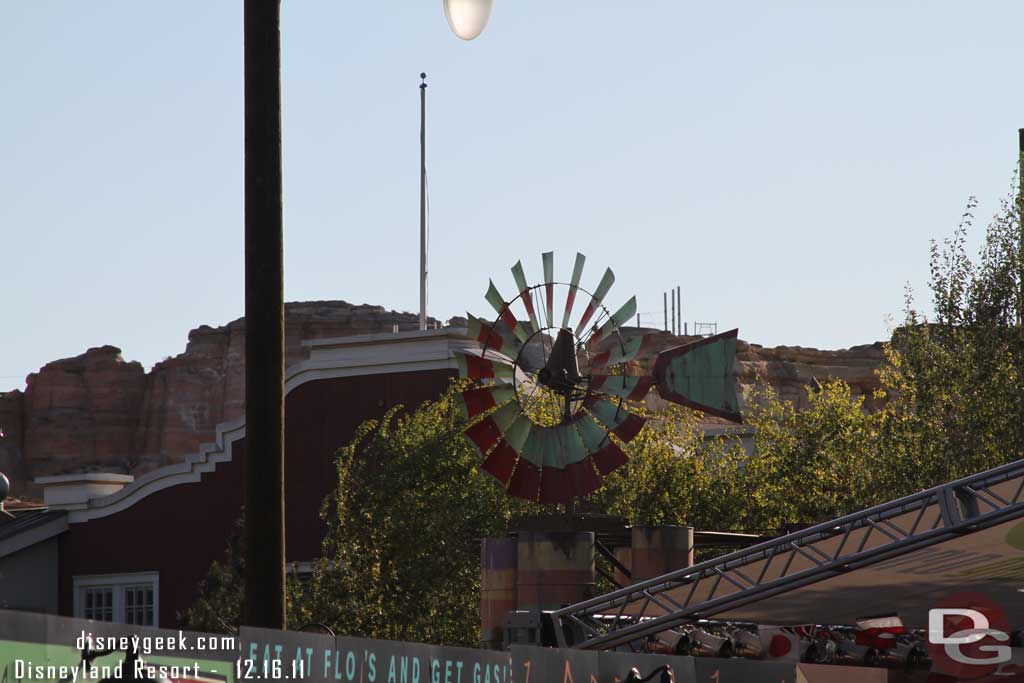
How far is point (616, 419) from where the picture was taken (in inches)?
944

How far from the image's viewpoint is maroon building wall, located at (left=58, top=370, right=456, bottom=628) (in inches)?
1748

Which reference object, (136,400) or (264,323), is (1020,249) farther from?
(136,400)

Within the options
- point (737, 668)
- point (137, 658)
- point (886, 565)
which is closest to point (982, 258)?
point (886, 565)

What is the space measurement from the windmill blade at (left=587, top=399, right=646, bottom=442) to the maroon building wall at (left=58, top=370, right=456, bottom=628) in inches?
753

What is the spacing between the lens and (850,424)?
4206 centimetres

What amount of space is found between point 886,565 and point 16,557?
3113 centimetres

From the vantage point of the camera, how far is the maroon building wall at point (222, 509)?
44.4 meters

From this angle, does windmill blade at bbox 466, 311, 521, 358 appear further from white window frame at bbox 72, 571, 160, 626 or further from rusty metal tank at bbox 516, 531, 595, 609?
white window frame at bbox 72, 571, 160, 626

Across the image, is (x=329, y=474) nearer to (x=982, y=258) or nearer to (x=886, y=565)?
(x=982, y=258)

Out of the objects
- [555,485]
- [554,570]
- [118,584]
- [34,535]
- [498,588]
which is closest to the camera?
[554,570]

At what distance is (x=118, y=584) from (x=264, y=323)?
120ft

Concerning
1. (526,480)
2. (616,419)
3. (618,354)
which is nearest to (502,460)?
(526,480)

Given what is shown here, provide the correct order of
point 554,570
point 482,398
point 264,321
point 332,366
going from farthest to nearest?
point 332,366, point 482,398, point 554,570, point 264,321

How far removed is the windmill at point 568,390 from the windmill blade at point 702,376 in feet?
0.05
